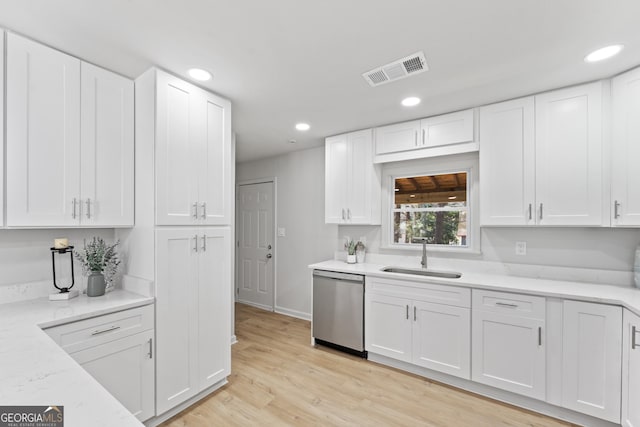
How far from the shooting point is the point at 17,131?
163 centimetres

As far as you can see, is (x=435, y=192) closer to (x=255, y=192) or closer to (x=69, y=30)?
(x=255, y=192)

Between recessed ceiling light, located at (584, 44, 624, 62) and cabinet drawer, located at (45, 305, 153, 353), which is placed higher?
recessed ceiling light, located at (584, 44, 624, 62)

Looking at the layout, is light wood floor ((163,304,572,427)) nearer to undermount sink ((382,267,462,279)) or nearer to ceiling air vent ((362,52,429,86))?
undermount sink ((382,267,462,279))

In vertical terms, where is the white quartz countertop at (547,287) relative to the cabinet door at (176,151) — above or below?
below

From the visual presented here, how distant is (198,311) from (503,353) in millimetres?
2394

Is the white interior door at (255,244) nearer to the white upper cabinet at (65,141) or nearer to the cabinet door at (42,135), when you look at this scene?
the white upper cabinet at (65,141)

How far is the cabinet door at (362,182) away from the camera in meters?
3.32

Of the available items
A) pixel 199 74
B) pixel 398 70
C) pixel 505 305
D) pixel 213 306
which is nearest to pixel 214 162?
pixel 199 74

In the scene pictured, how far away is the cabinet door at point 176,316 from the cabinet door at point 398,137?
83.9 inches

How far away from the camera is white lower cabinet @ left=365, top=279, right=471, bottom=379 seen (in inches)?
97.5

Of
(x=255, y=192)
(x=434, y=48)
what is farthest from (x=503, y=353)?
(x=255, y=192)

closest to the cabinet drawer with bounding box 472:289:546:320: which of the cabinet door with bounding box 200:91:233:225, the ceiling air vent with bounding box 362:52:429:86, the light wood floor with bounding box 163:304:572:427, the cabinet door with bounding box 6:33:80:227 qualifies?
the light wood floor with bounding box 163:304:572:427

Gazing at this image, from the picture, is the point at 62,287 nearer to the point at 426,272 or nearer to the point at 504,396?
the point at 426,272

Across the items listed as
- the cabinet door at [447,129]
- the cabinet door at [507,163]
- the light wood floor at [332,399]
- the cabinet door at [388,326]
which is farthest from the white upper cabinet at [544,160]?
the light wood floor at [332,399]
